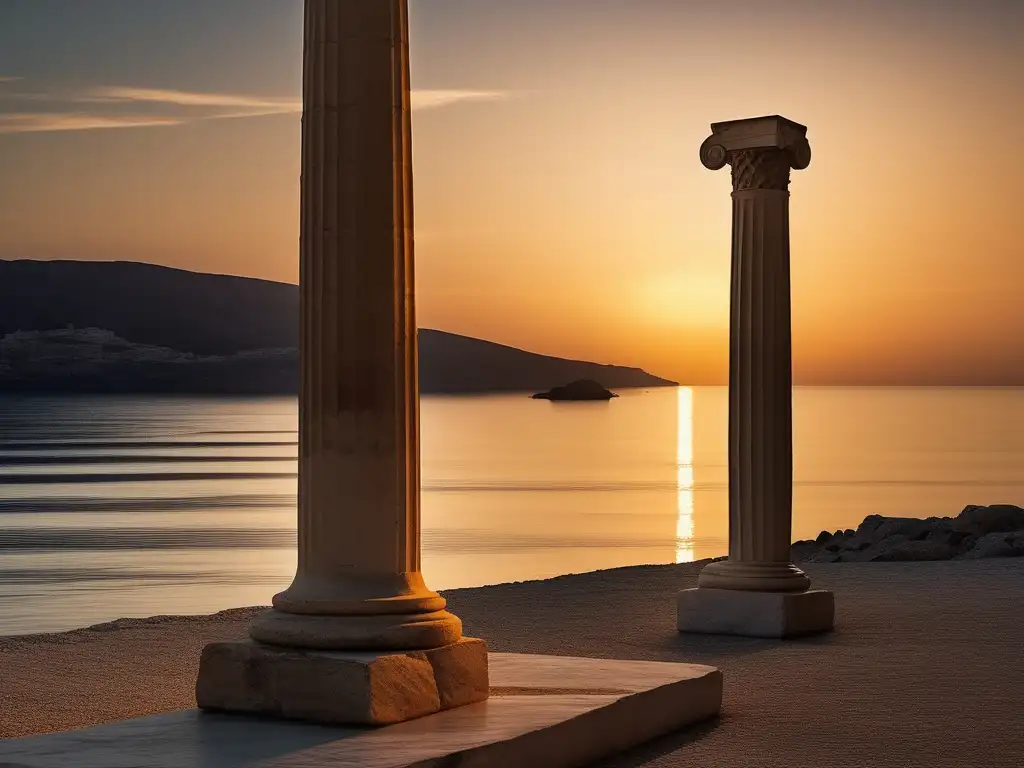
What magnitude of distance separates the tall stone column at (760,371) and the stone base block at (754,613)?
0.7 inches

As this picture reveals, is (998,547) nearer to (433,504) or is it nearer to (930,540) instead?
(930,540)

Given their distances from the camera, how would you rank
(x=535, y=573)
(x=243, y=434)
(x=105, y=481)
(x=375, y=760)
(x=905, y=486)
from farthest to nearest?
(x=243, y=434) → (x=905, y=486) → (x=105, y=481) → (x=535, y=573) → (x=375, y=760)

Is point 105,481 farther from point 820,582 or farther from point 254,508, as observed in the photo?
point 820,582

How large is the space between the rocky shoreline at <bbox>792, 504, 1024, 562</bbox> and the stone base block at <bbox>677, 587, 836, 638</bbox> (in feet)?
32.5

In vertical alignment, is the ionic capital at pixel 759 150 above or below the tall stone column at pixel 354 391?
above

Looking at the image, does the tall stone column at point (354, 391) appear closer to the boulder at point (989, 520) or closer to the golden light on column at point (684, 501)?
the boulder at point (989, 520)

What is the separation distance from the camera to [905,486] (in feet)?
237

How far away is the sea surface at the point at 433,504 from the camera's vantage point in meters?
30.3

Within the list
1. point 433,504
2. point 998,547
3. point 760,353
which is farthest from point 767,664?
point 433,504

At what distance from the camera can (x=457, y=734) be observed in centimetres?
880

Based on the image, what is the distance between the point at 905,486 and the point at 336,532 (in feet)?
216

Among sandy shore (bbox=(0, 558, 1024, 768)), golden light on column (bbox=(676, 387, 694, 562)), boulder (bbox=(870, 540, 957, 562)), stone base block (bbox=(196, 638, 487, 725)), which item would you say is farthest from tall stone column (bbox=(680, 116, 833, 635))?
golden light on column (bbox=(676, 387, 694, 562))

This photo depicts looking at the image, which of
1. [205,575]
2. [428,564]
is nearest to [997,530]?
[428,564]

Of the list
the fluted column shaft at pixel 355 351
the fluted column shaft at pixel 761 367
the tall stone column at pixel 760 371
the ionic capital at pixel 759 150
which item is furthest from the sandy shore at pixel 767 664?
the ionic capital at pixel 759 150
